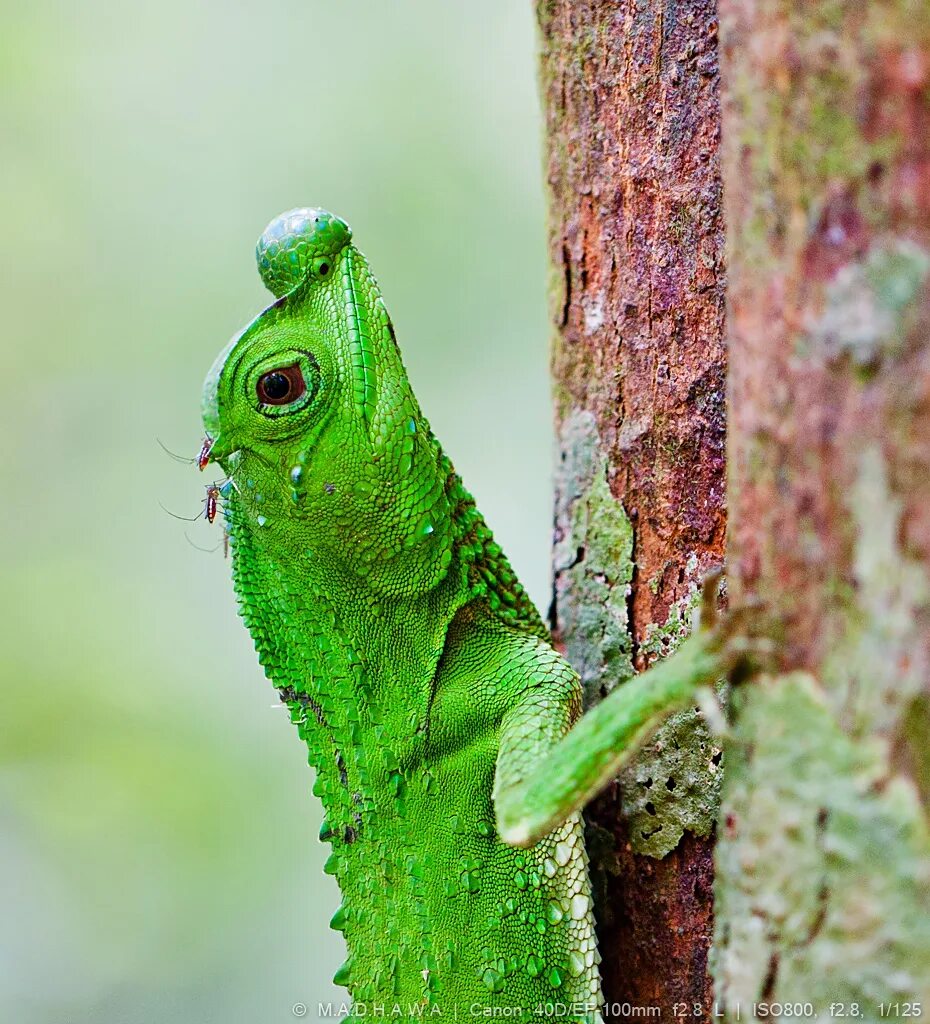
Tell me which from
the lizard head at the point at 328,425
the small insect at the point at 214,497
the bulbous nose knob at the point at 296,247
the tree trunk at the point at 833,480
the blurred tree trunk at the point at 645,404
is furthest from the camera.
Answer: the small insect at the point at 214,497

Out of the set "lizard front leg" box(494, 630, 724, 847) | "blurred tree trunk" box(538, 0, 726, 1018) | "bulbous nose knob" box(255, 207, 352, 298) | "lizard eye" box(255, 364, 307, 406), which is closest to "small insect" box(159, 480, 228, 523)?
"lizard eye" box(255, 364, 307, 406)

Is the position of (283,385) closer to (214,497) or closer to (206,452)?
(206,452)

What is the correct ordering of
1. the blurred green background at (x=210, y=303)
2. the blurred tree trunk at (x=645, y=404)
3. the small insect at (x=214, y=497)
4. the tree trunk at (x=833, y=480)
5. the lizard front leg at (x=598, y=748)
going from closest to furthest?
the tree trunk at (x=833, y=480) → the lizard front leg at (x=598, y=748) → the blurred tree trunk at (x=645, y=404) → the small insect at (x=214, y=497) → the blurred green background at (x=210, y=303)

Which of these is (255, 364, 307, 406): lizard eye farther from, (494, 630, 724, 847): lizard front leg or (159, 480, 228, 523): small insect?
(494, 630, 724, 847): lizard front leg

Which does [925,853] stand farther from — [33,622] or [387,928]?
[33,622]

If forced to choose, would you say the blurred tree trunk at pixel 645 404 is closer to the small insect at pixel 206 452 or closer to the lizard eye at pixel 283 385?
the lizard eye at pixel 283 385

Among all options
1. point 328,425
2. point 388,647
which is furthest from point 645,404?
point 388,647

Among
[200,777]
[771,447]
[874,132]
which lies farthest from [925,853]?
[200,777]

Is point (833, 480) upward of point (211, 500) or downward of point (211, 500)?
downward

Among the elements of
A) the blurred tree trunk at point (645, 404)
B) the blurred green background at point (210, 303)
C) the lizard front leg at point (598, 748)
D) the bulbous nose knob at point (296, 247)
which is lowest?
the lizard front leg at point (598, 748)

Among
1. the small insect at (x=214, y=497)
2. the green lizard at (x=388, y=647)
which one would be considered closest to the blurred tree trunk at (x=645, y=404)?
the green lizard at (x=388, y=647)
